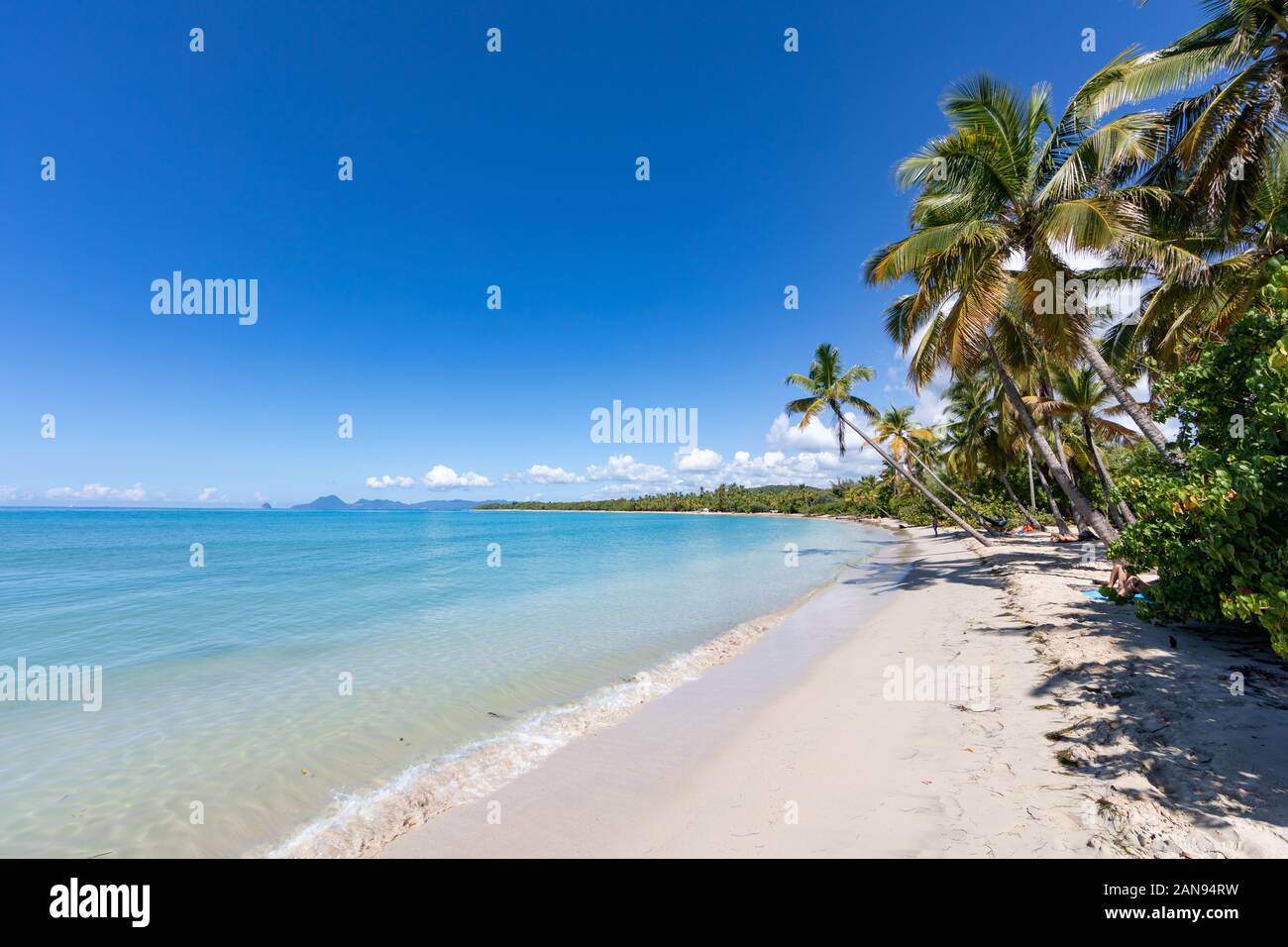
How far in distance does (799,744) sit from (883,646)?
4.41 metres

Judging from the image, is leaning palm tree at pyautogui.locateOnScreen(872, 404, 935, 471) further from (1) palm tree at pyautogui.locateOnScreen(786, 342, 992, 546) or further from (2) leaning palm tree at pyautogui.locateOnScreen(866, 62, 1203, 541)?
(2) leaning palm tree at pyautogui.locateOnScreen(866, 62, 1203, 541)

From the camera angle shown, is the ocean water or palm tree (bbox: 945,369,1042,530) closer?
the ocean water

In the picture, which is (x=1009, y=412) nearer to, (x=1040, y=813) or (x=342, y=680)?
(x=1040, y=813)

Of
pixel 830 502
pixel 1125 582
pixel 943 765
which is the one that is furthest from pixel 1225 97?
pixel 830 502

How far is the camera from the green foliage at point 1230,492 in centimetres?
340

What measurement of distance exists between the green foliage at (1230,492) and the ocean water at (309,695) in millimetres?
6121

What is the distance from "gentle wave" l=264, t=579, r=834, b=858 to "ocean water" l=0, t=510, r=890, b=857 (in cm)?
3

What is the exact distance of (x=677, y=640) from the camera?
33.0 ft

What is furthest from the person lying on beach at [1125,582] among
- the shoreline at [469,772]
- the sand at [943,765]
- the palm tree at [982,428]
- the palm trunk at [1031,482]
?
the palm trunk at [1031,482]

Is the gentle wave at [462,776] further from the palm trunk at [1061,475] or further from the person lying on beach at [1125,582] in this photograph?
the palm trunk at [1061,475]

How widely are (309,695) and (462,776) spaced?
383 cm

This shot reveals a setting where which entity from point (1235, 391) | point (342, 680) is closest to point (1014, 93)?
point (1235, 391)

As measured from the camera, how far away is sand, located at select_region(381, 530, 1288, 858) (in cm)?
326

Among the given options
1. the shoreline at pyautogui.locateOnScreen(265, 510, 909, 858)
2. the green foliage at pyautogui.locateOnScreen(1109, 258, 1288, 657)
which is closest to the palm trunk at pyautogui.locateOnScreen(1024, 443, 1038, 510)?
the green foliage at pyautogui.locateOnScreen(1109, 258, 1288, 657)
